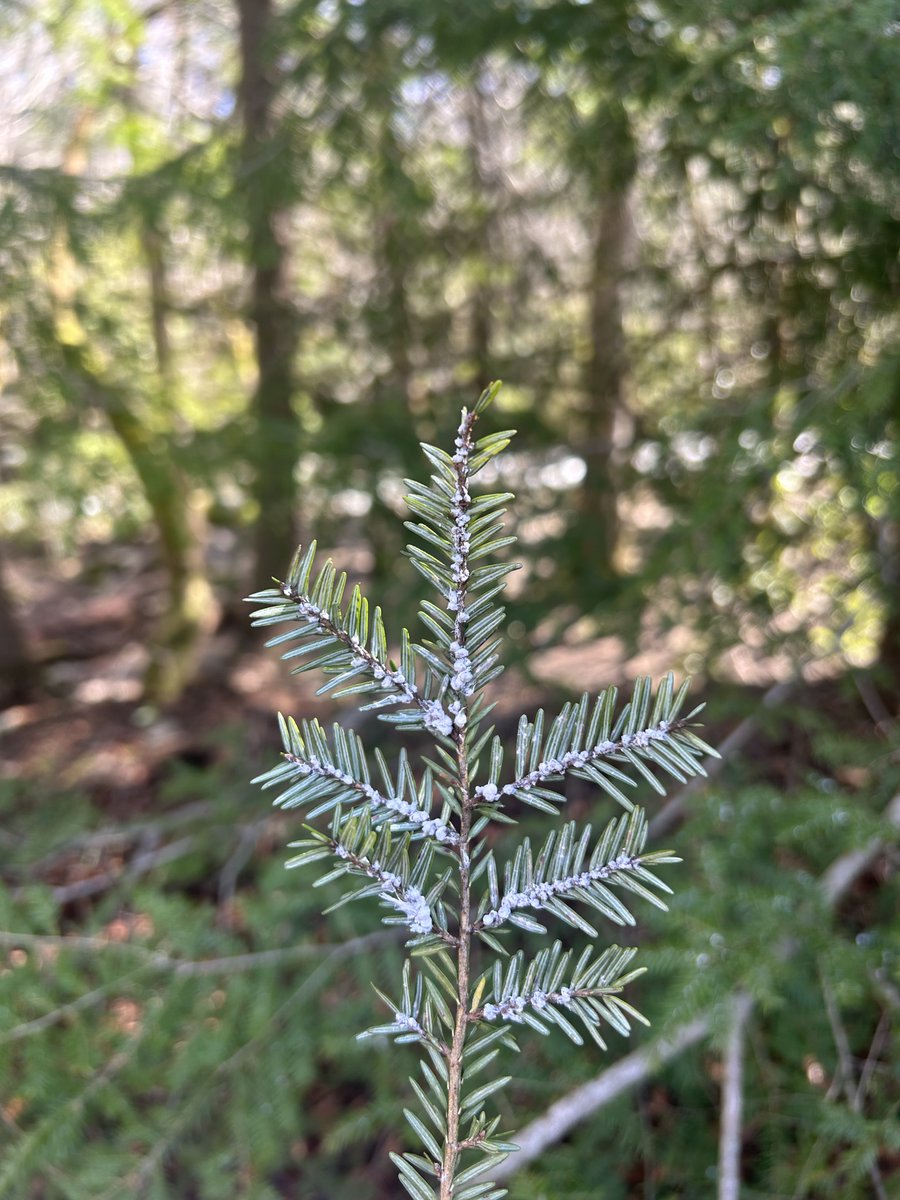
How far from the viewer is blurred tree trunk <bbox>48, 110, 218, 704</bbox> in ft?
13.4

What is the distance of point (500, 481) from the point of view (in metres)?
3.14

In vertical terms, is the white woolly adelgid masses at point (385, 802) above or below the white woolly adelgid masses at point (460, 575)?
below

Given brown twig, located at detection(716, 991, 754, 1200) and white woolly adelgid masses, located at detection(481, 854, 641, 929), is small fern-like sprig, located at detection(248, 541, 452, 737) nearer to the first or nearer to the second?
white woolly adelgid masses, located at detection(481, 854, 641, 929)

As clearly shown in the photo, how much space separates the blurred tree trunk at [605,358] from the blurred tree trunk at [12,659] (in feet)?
12.6

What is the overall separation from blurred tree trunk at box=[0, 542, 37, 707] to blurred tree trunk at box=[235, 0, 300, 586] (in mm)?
1705

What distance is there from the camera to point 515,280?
432 cm

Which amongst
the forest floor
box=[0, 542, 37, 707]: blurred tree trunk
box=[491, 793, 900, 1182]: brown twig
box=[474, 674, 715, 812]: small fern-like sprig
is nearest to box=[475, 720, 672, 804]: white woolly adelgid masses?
box=[474, 674, 715, 812]: small fern-like sprig

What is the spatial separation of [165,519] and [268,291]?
1607mm

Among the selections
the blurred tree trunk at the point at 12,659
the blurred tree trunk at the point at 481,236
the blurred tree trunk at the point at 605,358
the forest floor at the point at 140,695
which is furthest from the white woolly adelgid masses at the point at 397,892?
the blurred tree trunk at the point at 12,659

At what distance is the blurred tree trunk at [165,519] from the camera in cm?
408

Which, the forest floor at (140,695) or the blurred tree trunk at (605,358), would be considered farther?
the forest floor at (140,695)

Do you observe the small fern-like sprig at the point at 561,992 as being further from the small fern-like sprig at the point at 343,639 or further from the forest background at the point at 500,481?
the forest background at the point at 500,481

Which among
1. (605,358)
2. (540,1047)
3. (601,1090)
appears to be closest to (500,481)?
(605,358)

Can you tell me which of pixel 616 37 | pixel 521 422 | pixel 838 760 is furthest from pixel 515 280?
pixel 838 760
